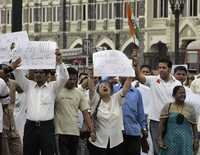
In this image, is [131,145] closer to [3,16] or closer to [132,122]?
[132,122]

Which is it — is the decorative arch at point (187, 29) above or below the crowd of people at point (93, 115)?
above

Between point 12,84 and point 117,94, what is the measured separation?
1471 mm

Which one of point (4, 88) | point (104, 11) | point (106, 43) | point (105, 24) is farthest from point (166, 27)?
point (4, 88)

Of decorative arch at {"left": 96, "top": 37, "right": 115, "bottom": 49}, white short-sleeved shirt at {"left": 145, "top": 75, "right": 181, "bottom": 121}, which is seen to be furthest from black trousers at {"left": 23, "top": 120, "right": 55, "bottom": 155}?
decorative arch at {"left": 96, "top": 37, "right": 115, "bottom": 49}

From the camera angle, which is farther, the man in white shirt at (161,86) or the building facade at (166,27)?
the building facade at (166,27)

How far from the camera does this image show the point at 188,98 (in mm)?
11508

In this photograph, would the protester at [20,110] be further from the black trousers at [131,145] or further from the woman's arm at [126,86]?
the woman's arm at [126,86]

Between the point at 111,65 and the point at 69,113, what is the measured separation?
2.94 ft

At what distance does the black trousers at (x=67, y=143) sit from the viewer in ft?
36.2

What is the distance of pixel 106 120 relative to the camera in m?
10.3

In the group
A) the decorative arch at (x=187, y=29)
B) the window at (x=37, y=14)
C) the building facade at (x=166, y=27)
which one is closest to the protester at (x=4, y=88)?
the building facade at (x=166, y=27)

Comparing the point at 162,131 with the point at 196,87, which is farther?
the point at 196,87

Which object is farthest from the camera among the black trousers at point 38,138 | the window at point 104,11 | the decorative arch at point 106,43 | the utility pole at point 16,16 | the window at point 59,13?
the window at point 59,13

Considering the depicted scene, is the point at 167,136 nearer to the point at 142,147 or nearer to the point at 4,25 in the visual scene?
the point at 142,147
